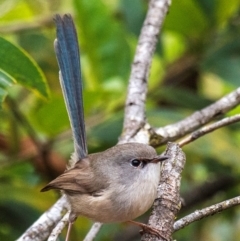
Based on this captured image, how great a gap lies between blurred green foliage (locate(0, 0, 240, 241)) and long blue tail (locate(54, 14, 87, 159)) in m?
0.14

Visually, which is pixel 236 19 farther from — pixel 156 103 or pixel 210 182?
pixel 210 182

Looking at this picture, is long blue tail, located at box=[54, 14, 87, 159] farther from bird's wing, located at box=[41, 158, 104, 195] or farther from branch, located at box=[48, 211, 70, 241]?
branch, located at box=[48, 211, 70, 241]

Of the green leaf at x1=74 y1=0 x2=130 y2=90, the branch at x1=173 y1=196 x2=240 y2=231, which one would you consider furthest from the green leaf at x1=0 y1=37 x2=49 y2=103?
the green leaf at x1=74 y1=0 x2=130 y2=90

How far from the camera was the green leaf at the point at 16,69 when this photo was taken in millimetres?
2248

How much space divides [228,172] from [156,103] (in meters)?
0.76

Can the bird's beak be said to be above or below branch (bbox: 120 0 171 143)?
below

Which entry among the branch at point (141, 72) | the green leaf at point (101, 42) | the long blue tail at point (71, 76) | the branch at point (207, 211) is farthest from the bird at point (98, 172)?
the green leaf at point (101, 42)

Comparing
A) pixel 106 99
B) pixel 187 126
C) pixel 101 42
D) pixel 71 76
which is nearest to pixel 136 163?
pixel 187 126

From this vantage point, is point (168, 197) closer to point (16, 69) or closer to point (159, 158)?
point (159, 158)

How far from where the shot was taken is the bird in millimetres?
2514

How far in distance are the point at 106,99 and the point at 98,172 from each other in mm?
636

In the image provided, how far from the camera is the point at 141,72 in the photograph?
→ 2.91 meters

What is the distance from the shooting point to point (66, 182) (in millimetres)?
2662

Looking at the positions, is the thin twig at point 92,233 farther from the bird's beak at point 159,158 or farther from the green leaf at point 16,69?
the green leaf at point 16,69
